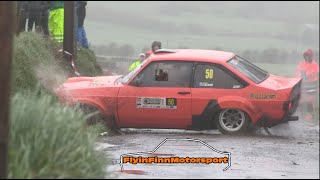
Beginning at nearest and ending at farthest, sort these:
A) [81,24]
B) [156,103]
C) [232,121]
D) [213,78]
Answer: [156,103], [232,121], [213,78], [81,24]

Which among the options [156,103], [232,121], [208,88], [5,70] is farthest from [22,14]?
[5,70]

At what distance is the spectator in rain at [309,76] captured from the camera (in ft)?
43.9

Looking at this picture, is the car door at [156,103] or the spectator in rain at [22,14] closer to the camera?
the car door at [156,103]

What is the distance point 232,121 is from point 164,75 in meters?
1.25

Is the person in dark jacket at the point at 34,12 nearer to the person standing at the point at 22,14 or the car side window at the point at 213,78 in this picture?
the person standing at the point at 22,14

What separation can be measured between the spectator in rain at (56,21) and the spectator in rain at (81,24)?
62 cm

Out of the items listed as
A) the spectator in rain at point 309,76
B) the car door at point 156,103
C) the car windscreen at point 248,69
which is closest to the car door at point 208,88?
the car door at point 156,103

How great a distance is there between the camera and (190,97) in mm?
10977

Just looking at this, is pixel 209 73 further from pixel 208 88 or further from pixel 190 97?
pixel 190 97

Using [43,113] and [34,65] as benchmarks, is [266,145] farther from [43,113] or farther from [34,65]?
[43,113]

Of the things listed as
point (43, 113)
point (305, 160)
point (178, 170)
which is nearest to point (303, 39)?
point (305, 160)

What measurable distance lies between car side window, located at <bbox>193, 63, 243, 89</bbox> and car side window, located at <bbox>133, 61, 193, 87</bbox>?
140mm

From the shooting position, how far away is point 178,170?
668 cm

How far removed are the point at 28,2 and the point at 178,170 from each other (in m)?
8.95
